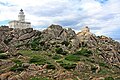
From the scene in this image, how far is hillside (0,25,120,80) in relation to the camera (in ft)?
213

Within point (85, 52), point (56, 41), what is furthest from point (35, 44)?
point (85, 52)

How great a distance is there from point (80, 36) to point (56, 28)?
9677 millimetres

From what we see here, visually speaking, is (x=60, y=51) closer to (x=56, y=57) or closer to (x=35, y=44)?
(x=56, y=57)

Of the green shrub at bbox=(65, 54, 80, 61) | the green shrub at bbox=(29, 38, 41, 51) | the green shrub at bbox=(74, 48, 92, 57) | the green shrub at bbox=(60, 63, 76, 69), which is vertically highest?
the green shrub at bbox=(29, 38, 41, 51)

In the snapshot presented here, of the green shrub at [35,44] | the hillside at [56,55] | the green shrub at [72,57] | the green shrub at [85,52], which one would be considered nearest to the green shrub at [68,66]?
the hillside at [56,55]

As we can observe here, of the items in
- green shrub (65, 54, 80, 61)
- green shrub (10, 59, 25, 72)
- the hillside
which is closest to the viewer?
the hillside

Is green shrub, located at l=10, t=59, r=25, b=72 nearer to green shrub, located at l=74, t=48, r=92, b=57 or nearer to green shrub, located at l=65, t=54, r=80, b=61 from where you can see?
green shrub, located at l=65, t=54, r=80, b=61

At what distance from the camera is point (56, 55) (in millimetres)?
85312

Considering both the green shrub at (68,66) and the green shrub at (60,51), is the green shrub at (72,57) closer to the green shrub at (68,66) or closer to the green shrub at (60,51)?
the green shrub at (60,51)

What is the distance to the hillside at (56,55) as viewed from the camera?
64875mm

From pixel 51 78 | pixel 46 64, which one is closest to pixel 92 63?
pixel 46 64

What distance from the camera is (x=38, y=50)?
92812 mm

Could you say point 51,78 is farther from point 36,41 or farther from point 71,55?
point 36,41

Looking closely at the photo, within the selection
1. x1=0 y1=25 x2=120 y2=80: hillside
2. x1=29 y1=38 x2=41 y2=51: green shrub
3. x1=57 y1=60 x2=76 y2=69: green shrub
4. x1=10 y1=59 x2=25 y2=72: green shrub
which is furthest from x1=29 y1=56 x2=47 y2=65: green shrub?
x1=29 y1=38 x2=41 y2=51: green shrub
